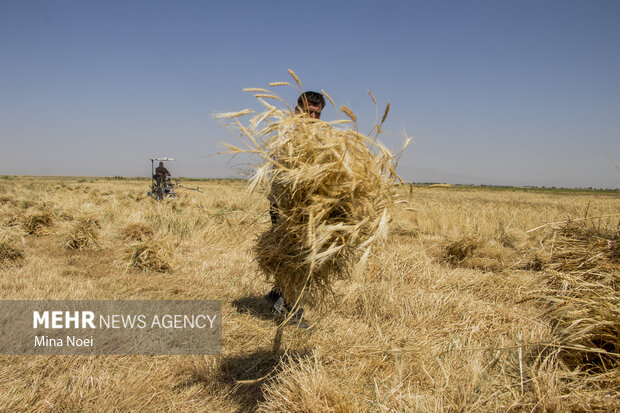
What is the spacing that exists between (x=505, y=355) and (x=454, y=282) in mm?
2496

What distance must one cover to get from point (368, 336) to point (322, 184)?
2.00 meters

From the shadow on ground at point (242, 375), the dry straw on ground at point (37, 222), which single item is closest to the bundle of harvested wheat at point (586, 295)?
the shadow on ground at point (242, 375)

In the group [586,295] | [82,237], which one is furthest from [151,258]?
[586,295]

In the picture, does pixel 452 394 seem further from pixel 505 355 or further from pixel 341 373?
pixel 341 373

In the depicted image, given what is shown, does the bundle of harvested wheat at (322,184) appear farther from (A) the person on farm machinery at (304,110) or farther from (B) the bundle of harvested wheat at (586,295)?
(B) the bundle of harvested wheat at (586,295)

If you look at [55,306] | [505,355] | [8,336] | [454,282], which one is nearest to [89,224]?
[55,306]

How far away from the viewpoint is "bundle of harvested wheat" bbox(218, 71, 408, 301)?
6.55 ft

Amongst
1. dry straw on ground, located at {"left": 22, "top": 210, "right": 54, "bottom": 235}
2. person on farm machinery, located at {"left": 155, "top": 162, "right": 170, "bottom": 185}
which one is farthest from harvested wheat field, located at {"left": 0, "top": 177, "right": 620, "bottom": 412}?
person on farm machinery, located at {"left": 155, "top": 162, "right": 170, "bottom": 185}

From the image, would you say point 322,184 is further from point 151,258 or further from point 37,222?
point 37,222

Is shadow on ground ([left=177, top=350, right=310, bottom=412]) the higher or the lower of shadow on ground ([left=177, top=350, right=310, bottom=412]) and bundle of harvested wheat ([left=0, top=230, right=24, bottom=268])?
the lower

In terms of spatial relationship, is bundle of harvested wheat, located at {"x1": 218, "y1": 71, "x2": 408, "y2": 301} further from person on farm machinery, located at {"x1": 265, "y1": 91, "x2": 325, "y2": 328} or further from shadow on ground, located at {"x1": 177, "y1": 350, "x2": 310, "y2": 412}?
shadow on ground, located at {"x1": 177, "y1": 350, "x2": 310, "y2": 412}

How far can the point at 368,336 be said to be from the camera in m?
3.42

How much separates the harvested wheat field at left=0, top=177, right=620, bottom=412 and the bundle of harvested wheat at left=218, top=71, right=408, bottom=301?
20 centimetres

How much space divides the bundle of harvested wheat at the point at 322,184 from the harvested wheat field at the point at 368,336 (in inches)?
7.9
